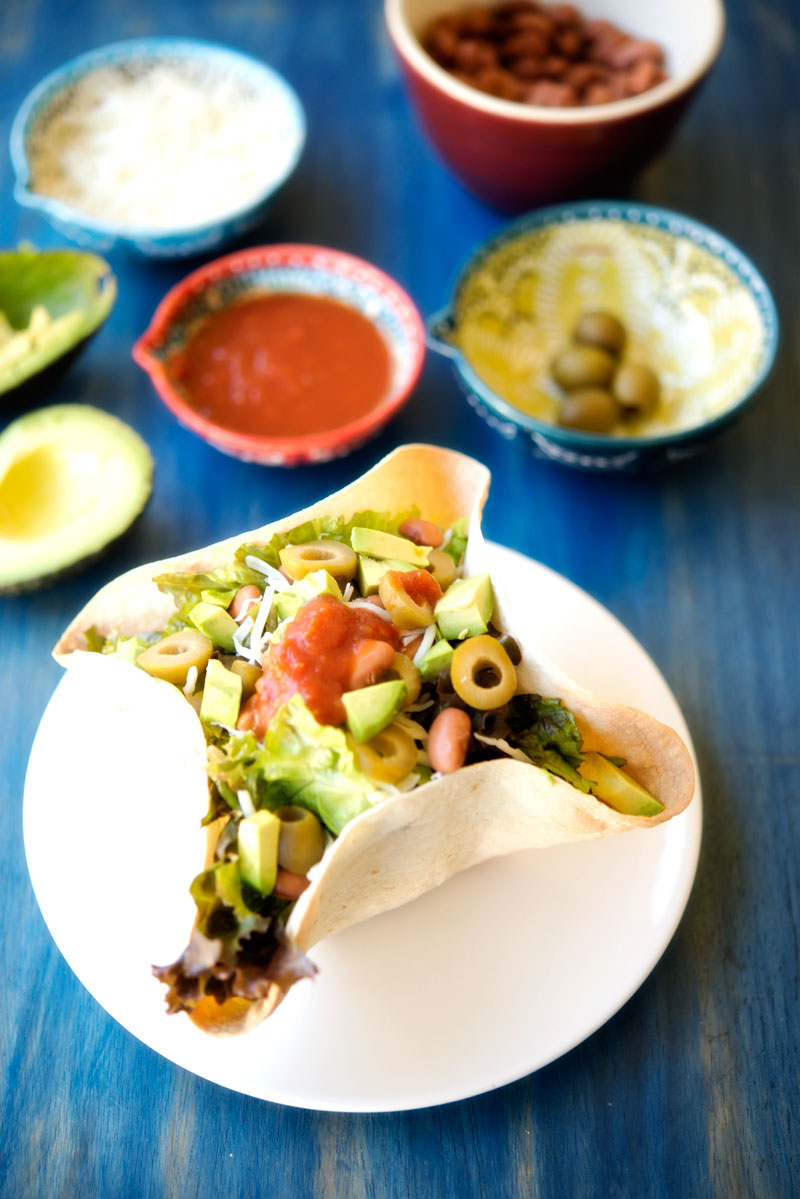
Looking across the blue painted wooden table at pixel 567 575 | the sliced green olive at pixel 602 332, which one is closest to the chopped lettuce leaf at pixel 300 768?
the blue painted wooden table at pixel 567 575

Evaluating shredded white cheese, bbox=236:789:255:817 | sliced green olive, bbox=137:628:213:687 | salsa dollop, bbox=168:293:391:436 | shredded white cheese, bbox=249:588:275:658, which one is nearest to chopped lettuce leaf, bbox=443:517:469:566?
shredded white cheese, bbox=249:588:275:658

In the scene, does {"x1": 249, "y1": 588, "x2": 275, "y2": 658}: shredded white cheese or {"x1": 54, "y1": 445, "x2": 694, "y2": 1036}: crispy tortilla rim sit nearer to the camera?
{"x1": 54, "y1": 445, "x2": 694, "y2": 1036}: crispy tortilla rim

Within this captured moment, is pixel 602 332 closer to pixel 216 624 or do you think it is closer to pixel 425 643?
pixel 425 643

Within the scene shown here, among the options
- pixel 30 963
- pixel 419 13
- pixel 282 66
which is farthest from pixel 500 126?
pixel 30 963

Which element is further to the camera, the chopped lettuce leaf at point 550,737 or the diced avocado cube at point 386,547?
the diced avocado cube at point 386,547

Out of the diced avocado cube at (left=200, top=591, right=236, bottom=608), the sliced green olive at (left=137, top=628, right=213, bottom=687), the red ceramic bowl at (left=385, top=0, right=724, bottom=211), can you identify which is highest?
the red ceramic bowl at (left=385, top=0, right=724, bottom=211)

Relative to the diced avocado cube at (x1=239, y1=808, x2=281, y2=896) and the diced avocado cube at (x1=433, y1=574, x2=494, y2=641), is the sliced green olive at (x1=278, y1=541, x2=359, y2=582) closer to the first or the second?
the diced avocado cube at (x1=433, y1=574, x2=494, y2=641)

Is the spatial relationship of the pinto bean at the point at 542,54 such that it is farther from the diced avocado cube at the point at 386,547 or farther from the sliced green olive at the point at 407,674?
the sliced green olive at the point at 407,674
